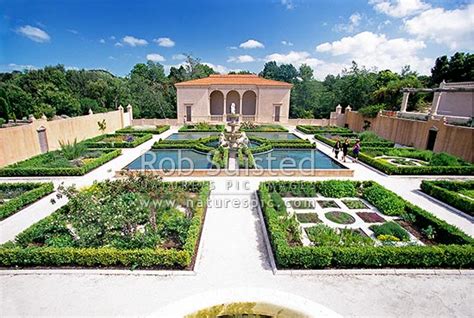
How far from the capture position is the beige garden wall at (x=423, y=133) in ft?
56.0

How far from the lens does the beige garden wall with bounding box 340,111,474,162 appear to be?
56.0 feet

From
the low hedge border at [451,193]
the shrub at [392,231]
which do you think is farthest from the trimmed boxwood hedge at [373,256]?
the low hedge border at [451,193]

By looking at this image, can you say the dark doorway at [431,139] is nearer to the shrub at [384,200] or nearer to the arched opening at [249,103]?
the shrub at [384,200]

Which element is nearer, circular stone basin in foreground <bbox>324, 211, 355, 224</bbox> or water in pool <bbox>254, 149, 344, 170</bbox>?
circular stone basin in foreground <bbox>324, 211, 355, 224</bbox>

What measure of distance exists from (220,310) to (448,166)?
15713mm

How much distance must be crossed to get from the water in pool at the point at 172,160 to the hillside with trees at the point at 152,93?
20.9 m

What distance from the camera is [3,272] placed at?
242 inches

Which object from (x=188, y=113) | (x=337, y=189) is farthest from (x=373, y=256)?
(x=188, y=113)

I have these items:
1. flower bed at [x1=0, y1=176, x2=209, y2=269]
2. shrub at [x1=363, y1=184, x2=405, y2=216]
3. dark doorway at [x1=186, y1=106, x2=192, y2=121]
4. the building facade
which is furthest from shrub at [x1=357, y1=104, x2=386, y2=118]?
flower bed at [x1=0, y1=176, x2=209, y2=269]

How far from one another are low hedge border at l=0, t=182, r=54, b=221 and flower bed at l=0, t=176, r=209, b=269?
206cm

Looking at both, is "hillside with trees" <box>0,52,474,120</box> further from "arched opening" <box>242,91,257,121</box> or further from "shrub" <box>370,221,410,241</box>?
"shrub" <box>370,221,410,241</box>

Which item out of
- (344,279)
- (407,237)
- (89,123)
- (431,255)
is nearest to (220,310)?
(344,279)

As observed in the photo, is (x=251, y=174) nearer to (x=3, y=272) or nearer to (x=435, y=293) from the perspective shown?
(x=435, y=293)

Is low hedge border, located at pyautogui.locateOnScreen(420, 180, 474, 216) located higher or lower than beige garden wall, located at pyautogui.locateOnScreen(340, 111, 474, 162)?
lower
